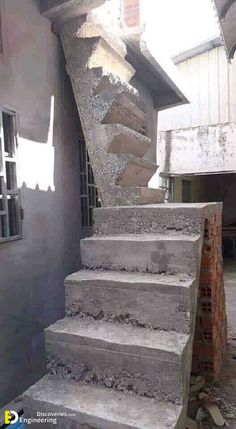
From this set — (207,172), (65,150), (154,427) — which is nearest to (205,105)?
(207,172)

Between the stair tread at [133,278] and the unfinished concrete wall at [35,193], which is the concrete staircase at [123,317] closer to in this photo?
the stair tread at [133,278]

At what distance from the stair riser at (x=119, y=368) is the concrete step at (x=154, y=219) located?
3.49 ft

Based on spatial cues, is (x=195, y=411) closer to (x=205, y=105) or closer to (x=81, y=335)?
(x=81, y=335)

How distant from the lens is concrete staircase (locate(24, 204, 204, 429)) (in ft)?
6.32

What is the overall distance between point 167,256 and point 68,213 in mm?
1705

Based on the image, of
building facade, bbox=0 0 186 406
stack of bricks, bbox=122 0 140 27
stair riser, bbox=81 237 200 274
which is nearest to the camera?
stair riser, bbox=81 237 200 274

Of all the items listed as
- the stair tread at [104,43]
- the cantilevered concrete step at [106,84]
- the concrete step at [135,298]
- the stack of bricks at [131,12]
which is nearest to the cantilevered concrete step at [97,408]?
the concrete step at [135,298]

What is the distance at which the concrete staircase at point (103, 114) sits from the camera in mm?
3422


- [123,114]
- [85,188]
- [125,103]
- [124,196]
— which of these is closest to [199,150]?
[85,188]

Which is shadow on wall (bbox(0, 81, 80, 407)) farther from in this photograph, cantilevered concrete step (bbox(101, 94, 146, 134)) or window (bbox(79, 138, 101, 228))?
cantilevered concrete step (bbox(101, 94, 146, 134))

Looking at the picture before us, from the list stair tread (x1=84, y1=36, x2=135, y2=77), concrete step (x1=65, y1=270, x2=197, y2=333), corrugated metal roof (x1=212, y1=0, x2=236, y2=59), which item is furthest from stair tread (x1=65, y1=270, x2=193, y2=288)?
corrugated metal roof (x1=212, y1=0, x2=236, y2=59)

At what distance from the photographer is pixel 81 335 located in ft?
7.20

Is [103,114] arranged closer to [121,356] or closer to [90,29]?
[90,29]

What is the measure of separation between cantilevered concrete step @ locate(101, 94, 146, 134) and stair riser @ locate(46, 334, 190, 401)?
2291 millimetres
